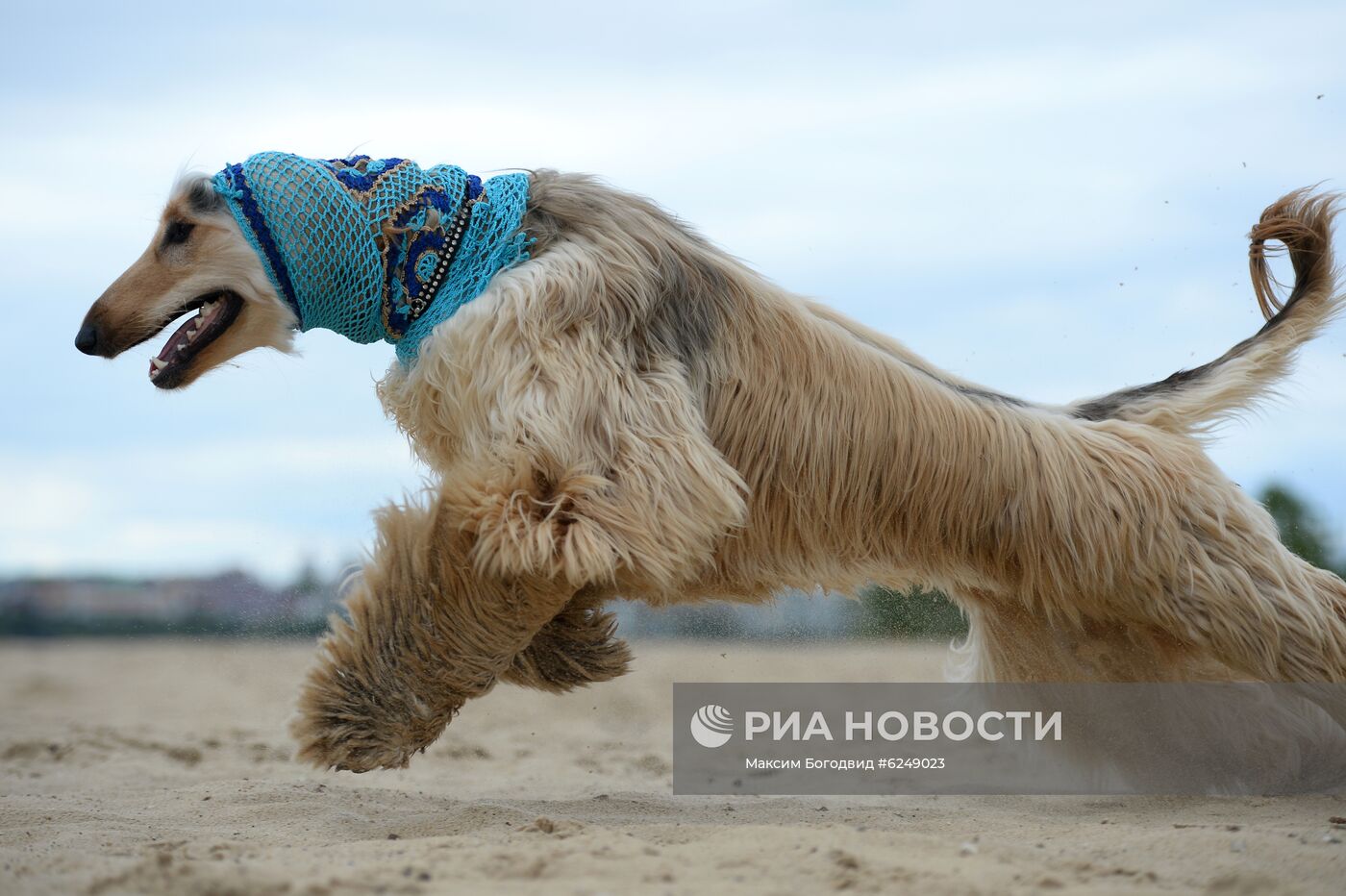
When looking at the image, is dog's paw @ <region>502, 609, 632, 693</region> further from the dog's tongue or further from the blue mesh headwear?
the dog's tongue

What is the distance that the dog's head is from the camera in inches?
149

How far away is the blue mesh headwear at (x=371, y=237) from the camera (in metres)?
3.72

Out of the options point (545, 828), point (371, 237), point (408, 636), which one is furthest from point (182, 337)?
point (545, 828)


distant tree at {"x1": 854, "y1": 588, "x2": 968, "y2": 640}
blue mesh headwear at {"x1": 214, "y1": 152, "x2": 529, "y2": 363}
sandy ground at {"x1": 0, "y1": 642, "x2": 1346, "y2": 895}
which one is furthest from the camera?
distant tree at {"x1": 854, "y1": 588, "x2": 968, "y2": 640}

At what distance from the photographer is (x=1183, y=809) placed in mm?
4168

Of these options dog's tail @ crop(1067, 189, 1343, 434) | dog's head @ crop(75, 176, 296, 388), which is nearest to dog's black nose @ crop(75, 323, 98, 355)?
dog's head @ crop(75, 176, 296, 388)

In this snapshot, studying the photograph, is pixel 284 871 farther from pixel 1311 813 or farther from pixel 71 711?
pixel 71 711

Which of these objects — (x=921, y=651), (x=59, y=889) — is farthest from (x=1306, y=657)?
(x=921, y=651)

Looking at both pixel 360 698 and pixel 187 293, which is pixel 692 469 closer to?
pixel 360 698

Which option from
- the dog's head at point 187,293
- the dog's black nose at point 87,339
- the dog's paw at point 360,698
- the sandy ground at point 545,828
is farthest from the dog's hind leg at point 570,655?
the dog's black nose at point 87,339

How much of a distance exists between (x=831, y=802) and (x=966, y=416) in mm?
1621

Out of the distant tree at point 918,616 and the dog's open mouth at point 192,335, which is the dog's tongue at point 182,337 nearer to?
Answer: the dog's open mouth at point 192,335

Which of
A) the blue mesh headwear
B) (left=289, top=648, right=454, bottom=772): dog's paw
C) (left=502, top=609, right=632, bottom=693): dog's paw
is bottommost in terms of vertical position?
(left=289, top=648, right=454, bottom=772): dog's paw

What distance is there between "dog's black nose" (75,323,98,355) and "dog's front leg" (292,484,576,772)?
1.17 metres
